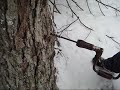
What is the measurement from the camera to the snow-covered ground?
6.60 ft

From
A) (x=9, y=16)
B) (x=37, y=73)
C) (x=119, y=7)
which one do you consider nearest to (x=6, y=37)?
(x=9, y=16)

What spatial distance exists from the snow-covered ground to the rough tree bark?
0.45 m

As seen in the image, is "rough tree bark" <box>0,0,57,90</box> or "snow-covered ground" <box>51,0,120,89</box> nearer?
"rough tree bark" <box>0,0,57,90</box>

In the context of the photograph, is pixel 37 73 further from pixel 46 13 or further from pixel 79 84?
pixel 79 84

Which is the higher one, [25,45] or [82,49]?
[25,45]

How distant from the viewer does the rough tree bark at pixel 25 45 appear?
108 centimetres

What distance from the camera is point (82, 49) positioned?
211 cm

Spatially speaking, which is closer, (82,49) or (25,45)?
(25,45)

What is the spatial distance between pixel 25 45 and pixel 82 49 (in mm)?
979

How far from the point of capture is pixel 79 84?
2000mm

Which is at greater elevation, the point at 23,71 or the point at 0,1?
the point at 0,1

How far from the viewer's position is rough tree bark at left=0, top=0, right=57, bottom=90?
42.4 inches

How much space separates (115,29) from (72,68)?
0.66 m

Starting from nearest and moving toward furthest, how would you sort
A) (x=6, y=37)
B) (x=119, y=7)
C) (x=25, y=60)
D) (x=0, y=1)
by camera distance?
(x=0, y=1), (x=6, y=37), (x=25, y=60), (x=119, y=7)
